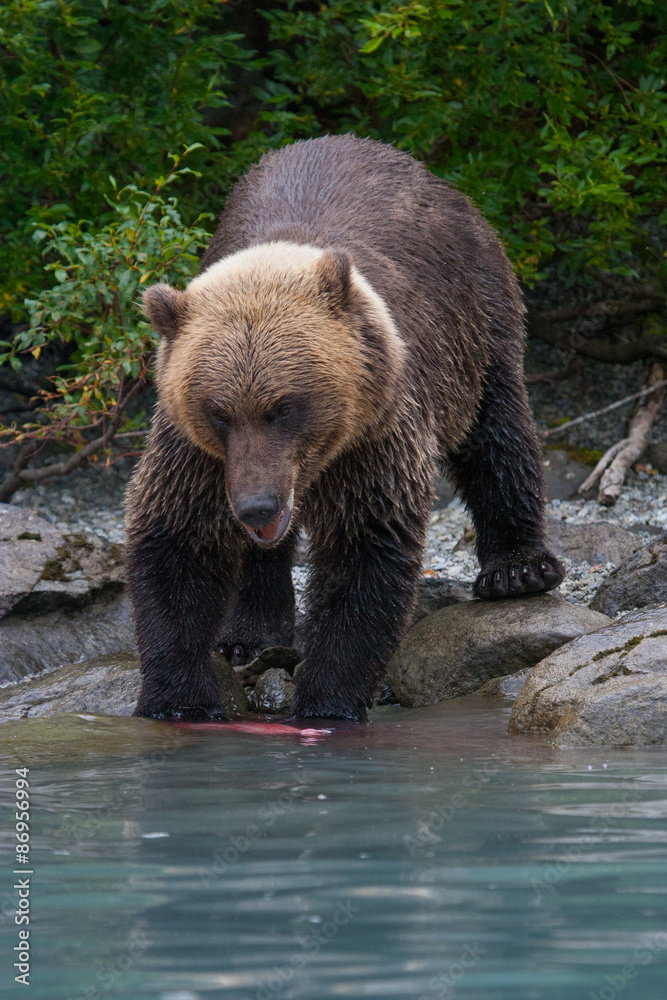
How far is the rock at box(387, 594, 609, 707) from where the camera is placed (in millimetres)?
5801

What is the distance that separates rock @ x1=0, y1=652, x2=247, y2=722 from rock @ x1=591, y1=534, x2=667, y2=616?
2006 mm

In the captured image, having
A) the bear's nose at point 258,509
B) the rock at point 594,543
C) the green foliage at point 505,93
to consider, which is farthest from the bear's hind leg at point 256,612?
the green foliage at point 505,93

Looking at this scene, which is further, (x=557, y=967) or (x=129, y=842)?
(x=129, y=842)

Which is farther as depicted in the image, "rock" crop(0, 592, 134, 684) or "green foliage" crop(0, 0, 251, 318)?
"green foliage" crop(0, 0, 251, 318)

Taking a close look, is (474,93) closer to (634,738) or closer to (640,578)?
(640,578)

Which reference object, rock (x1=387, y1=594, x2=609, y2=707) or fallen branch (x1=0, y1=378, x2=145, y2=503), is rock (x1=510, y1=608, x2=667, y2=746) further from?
fallen branch (x1=0, y1=378, x2=145, y2=503)

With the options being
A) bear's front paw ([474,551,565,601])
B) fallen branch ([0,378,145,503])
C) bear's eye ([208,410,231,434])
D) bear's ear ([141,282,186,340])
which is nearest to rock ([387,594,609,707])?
bear's front paw ([474,551,565,601])

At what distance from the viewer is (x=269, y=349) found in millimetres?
4445

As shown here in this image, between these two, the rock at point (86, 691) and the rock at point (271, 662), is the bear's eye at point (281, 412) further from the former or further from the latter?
the rock at point (271, 662)

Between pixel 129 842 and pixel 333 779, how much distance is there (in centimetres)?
94

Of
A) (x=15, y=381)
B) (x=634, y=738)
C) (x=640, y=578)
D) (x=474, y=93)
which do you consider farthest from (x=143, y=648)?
(x=15, y=381)

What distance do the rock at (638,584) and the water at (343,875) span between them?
2.21m

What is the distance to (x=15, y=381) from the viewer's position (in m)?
11.5

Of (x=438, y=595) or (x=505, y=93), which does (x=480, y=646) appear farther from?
(x=505, y=93)
